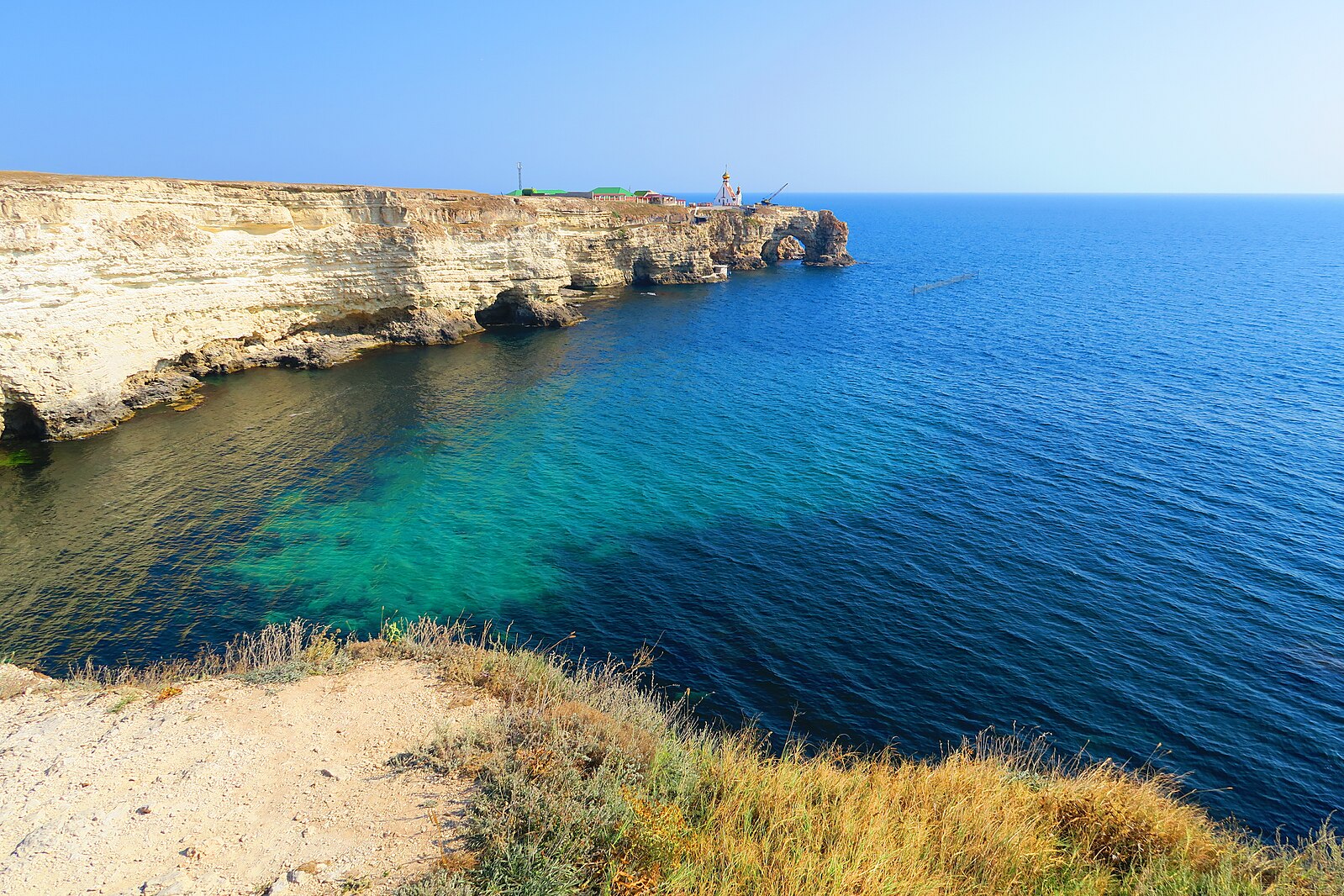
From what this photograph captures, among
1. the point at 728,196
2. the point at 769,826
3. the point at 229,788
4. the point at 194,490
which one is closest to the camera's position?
the point at 769,826

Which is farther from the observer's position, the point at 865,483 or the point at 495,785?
the point at 865,483

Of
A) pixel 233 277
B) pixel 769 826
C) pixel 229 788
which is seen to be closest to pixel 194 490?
pixel 233 277

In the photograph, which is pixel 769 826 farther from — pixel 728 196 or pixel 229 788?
pixel 728 196

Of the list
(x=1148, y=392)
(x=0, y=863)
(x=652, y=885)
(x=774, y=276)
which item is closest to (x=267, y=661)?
(x=0, y=863)

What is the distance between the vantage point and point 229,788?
10.7 meters

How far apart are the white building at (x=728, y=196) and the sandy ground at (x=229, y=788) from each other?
114 meters

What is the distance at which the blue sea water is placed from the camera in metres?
19.0

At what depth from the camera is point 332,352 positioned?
169ft

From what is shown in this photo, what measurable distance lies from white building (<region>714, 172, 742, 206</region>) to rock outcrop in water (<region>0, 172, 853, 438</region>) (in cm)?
4494

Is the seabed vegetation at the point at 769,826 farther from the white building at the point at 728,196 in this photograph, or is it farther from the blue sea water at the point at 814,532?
the white building at the point at 728,196

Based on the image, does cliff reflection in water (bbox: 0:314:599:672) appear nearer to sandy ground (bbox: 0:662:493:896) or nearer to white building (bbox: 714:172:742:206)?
sandy ground (bbox: 0:662:493:896)

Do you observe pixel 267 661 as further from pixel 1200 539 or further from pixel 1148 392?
pixel 1148 392

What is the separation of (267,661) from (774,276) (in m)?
89.0

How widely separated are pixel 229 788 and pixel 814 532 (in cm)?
2147
